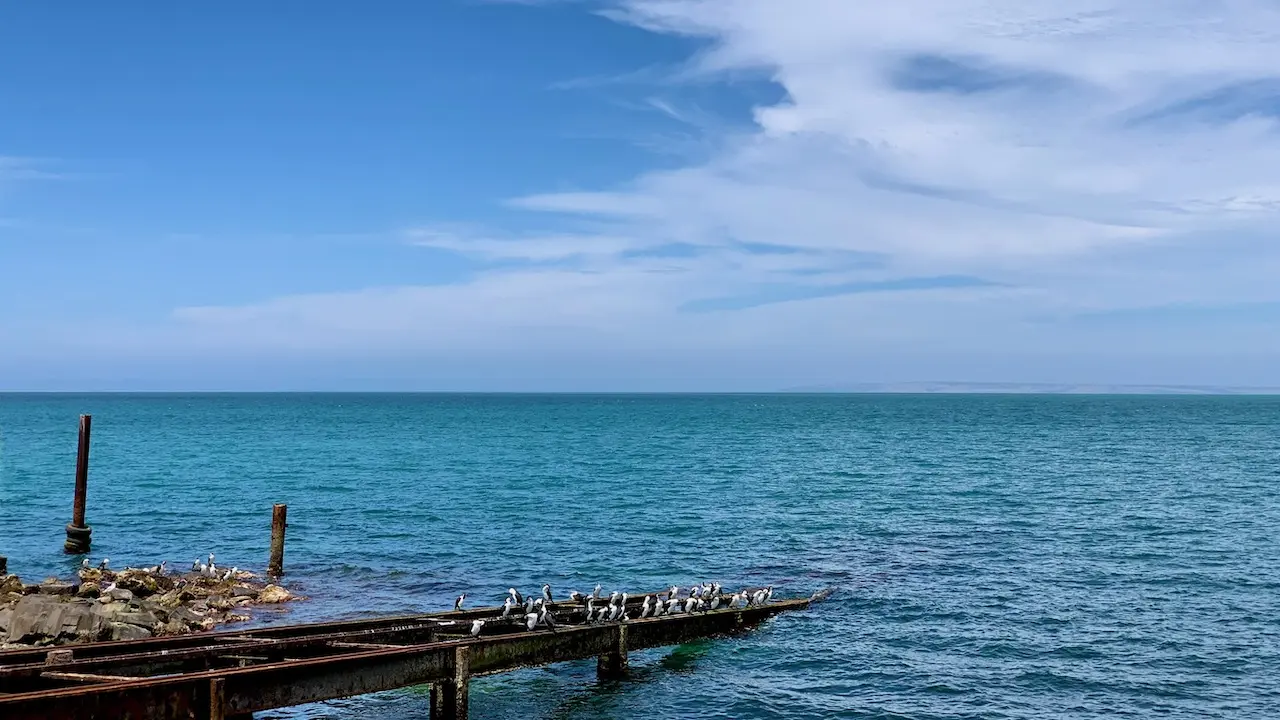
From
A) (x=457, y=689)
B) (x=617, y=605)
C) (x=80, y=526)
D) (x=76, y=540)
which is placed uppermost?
(x=617, y=605)

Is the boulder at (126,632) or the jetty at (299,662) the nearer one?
the jetty at (299,662)

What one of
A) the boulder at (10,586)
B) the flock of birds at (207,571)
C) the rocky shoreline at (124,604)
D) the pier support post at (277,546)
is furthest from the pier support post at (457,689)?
the pier support post at (277,546)

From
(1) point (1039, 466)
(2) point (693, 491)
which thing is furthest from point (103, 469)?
(1) point (1039, 466)

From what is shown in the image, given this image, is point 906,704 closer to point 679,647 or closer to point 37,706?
point 679,647

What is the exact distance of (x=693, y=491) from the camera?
227ft

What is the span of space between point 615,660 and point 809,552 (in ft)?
66.3

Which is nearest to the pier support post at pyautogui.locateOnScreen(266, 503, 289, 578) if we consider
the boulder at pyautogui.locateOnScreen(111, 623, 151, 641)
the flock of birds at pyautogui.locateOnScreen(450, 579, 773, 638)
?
the flock of birds at pyautogui.locateOnScreen(450, 579, 773, 638)

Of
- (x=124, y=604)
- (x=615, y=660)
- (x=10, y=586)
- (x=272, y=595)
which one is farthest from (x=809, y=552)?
(x=10, y=586)

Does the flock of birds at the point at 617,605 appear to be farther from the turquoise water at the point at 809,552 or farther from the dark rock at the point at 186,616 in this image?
the dark rock at the point at 186,616

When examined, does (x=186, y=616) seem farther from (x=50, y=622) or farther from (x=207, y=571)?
(x=207, y=571)

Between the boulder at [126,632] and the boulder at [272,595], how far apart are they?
8.38 m

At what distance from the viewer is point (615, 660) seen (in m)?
26.7

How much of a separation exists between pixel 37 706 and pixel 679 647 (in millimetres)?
16963

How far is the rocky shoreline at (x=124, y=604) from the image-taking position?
24.7 metres
